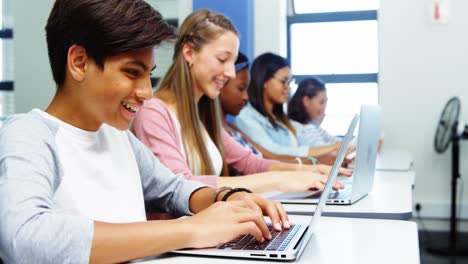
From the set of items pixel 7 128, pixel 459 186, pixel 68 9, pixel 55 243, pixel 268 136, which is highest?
pixel 68 9

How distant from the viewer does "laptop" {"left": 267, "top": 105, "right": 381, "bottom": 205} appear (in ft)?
4.83

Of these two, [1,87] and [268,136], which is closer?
[268,136]

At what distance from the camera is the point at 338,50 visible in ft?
16.6

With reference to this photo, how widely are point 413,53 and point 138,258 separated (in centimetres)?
415

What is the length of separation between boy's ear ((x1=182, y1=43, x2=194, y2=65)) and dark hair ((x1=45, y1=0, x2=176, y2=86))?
3.00 ft

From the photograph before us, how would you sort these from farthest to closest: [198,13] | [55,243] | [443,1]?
[443,1] < [198,13] < [55,243]

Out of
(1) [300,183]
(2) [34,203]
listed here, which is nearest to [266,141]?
(1) [300,183]

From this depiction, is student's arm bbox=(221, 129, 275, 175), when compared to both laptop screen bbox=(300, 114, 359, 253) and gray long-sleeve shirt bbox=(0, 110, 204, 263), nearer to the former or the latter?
laptop screen bbox=(300, 114, 359, 253)

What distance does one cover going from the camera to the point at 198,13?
6.63ft

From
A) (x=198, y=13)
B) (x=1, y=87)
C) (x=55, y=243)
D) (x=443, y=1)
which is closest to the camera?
(x=55, y=243)

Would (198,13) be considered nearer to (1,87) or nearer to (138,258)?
(138,258)

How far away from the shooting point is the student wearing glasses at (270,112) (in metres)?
3.12

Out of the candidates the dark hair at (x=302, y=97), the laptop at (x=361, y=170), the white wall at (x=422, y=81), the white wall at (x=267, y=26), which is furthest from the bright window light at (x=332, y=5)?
the laptop at (x=361, y=170)

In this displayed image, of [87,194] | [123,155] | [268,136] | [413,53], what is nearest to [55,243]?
[87,194]
